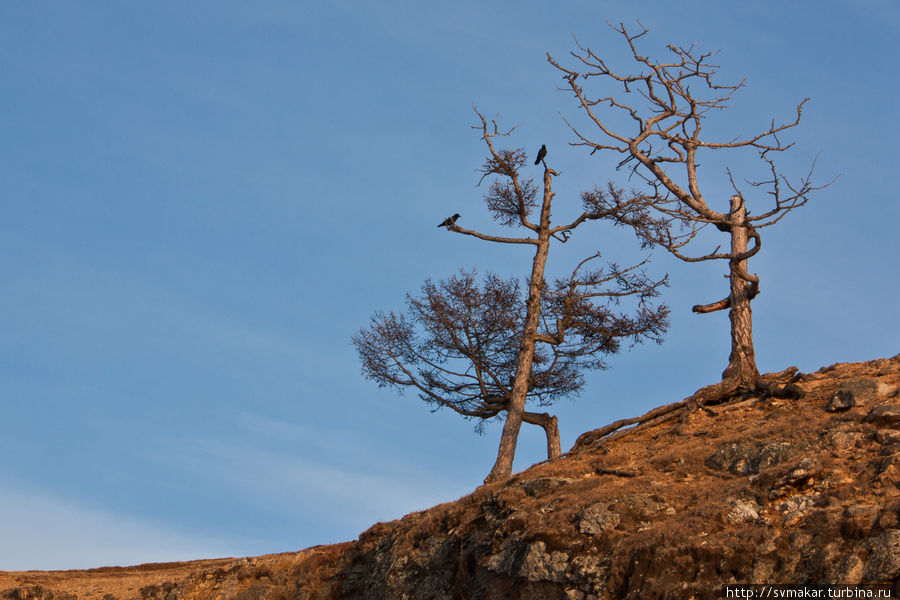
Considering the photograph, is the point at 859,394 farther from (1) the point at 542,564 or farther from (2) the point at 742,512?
(1) the point at 542,564

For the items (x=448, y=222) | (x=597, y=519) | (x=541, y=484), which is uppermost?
(x=448, y=222)

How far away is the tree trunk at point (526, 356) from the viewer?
27.6 metres

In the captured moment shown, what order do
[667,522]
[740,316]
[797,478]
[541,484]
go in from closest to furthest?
[797,478] → [667,522] → [541,484] → [740,316]

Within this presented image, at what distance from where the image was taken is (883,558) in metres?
13.0

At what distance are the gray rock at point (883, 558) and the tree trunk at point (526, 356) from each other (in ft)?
46.7

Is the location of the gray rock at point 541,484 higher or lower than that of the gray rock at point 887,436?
lower

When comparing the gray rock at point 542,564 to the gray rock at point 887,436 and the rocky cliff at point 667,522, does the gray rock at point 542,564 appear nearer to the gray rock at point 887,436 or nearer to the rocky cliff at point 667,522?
the rocky cliff at point 667,522

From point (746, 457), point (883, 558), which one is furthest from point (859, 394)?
point (883, 558)

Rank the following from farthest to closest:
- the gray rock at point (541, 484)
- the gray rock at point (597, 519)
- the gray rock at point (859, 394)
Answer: the gray rock at point (859, 394)
the gray rock at point (541, 484)
the gray rock at point (597, 519)

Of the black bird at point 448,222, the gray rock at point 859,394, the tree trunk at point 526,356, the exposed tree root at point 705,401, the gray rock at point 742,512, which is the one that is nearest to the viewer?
the gray rock at point 742,512

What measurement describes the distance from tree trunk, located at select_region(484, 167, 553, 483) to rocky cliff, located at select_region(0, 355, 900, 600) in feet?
9.97

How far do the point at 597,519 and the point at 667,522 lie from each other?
145 cm

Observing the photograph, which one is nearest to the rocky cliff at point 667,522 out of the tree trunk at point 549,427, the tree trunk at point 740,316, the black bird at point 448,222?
the tree trunk at point 740,316

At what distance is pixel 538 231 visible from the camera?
30.9 meters
